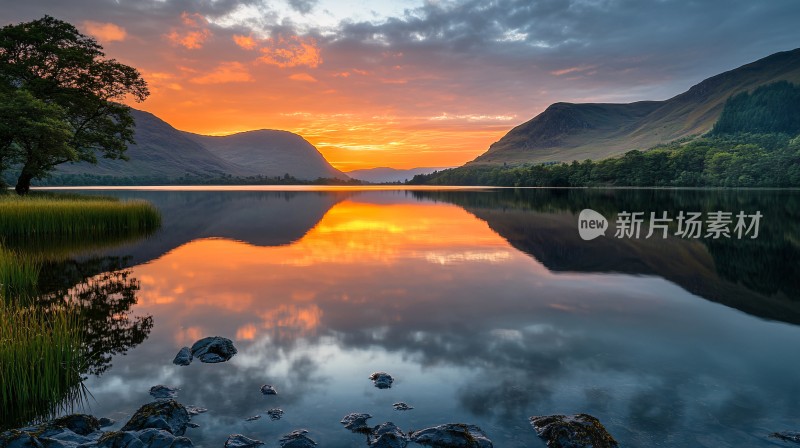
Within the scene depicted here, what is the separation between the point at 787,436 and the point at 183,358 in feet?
48.1

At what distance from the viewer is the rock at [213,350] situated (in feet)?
42.7

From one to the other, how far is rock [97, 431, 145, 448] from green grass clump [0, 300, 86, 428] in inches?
97.5

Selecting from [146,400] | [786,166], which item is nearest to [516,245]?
[146,400]

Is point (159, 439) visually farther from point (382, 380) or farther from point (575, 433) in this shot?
point (575, 433)

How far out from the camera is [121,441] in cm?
806

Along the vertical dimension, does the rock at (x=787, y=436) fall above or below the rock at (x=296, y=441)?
above

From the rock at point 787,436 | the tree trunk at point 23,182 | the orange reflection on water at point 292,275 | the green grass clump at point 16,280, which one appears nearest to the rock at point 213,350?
the orange reflection on water at point 292,275

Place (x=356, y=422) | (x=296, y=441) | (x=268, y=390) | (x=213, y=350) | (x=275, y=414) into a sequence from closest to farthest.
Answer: (x=296, y=441), (x=356, y=422), (x=275, y=414), (x=268, y=390), (x=213, y=350)

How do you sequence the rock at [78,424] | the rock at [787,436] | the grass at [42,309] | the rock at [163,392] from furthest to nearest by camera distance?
the rock at [163,392] < the grass at [42,309] < the rock at [787,436] < the rock at [78,424]

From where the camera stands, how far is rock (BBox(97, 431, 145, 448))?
7988 mm

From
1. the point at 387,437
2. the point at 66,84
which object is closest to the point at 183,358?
the point at 387,437

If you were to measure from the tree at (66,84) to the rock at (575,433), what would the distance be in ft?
182

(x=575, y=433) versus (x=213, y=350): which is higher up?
(x=575, y=433)

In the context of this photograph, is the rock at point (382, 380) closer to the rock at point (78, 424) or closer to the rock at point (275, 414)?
the rock at point (275, 414)
